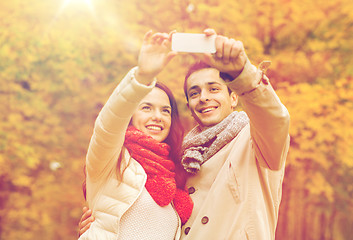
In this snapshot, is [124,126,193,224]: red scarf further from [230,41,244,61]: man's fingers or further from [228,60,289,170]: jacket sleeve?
[230,41,244,61]: man's fingers

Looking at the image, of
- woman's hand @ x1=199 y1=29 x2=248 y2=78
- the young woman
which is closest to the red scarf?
the young woman

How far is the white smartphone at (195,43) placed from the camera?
1.43m

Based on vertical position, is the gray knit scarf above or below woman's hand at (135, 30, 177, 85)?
below

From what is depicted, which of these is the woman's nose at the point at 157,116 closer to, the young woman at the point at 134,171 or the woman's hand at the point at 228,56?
the young woman at the point at 134,171

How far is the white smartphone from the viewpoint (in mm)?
1432

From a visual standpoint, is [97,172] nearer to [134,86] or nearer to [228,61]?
[134,86]

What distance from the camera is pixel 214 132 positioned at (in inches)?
87.4

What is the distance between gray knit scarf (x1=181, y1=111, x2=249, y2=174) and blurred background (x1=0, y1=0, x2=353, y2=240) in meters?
1.92

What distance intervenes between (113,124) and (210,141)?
0.82m

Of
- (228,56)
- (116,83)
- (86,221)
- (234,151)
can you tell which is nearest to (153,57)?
(228,56)

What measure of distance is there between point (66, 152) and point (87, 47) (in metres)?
1.31

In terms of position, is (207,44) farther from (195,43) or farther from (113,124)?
(113,124)

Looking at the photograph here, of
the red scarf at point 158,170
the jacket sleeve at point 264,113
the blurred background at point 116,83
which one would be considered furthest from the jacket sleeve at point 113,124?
the blurred background at point 116,83

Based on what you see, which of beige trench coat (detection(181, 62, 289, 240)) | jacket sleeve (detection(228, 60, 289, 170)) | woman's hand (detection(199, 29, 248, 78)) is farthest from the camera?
beige trench coat (detection(181, 62, 289, 240))
